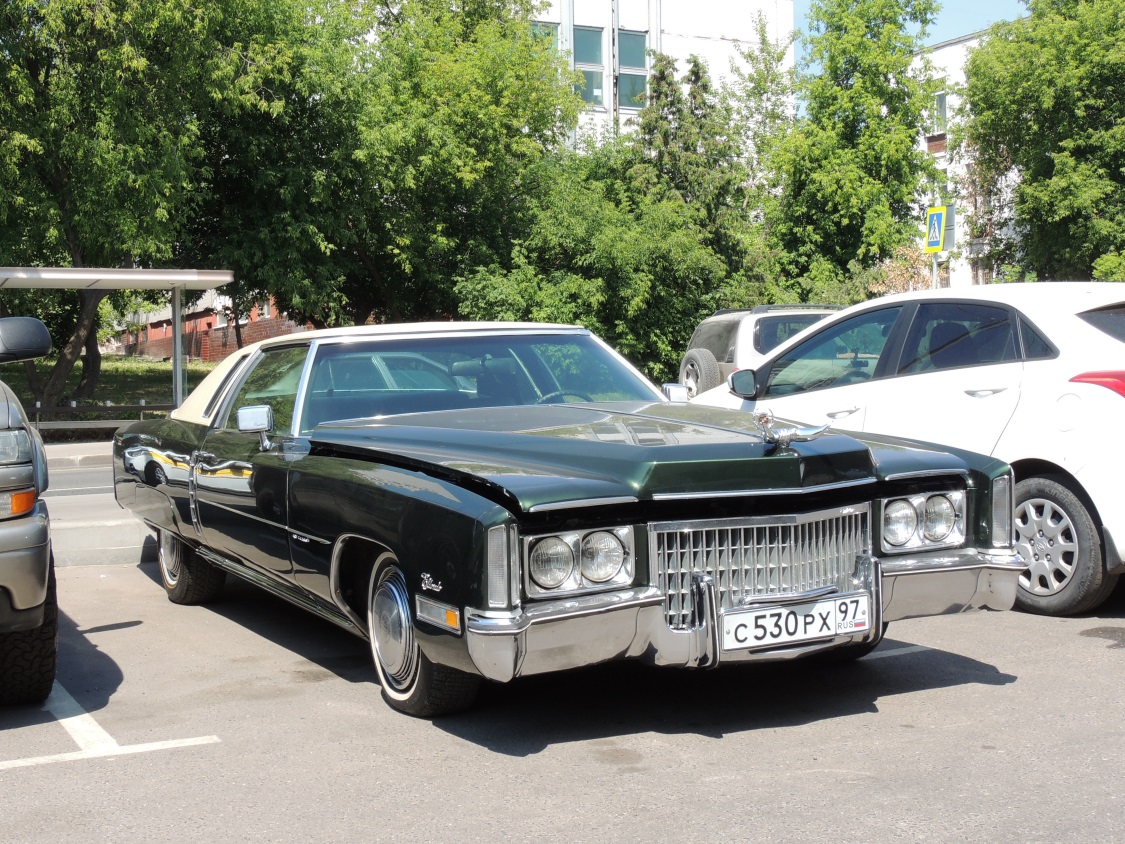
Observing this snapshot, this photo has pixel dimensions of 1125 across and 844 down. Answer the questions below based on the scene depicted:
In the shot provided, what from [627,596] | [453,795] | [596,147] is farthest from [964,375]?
[596,147]

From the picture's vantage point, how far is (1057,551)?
6.30 m

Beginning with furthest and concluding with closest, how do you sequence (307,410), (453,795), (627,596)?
(307,410)
(627,596)
(453,795)

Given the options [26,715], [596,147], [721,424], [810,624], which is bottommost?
[26,715]

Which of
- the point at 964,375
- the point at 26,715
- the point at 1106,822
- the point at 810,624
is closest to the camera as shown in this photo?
the point at 1106,822

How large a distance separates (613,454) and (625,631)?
626mm

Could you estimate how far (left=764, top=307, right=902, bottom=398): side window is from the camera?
7.50 metres

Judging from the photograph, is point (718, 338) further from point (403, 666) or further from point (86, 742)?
point (86, 742)

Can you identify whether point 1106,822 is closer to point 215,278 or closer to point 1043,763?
point 1043,763

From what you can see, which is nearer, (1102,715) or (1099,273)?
(1102,715)

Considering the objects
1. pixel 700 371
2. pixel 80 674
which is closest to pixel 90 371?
pixel 700 371

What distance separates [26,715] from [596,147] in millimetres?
33379

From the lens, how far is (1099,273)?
35.7 metres

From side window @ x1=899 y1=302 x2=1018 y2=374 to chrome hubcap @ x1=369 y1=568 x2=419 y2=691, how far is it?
12.2 ft

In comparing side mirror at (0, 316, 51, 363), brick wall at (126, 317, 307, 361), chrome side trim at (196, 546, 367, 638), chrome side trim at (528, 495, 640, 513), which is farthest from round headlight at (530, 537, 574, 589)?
brick wall at (126, 317, 307, 361)
